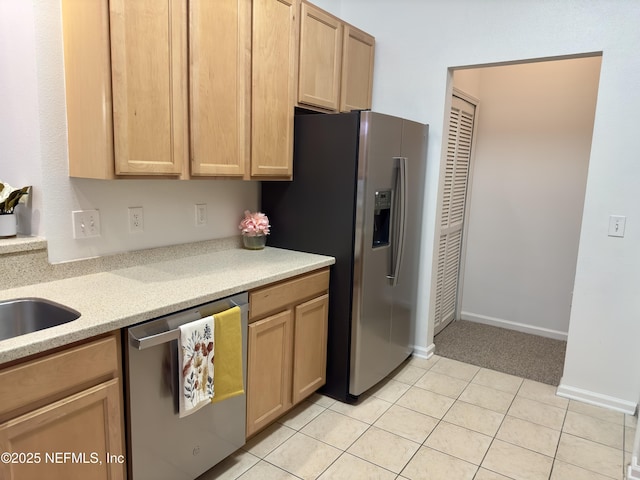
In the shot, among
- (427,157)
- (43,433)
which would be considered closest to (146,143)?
(43,433)

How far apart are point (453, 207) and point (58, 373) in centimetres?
310

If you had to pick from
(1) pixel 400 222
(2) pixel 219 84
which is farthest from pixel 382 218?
(2) pixel 219 84

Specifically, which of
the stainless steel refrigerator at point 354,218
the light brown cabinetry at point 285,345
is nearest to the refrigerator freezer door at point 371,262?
the stainless steel refrigerator at point 354,218

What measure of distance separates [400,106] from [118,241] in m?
2.06

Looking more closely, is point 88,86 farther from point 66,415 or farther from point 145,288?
point 66,415

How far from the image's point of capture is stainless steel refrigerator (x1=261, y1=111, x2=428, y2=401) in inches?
94.8

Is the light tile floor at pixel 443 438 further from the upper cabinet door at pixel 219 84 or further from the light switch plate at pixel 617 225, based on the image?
the upper cabinet door at pixel 219 84

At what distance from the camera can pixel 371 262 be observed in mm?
2527

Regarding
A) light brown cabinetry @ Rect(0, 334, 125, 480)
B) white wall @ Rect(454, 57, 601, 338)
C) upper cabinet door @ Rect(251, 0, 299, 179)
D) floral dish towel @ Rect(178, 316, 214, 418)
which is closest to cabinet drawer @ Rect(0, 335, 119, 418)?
light brown cabinetry @ Rect(0, 334, 125, 480)

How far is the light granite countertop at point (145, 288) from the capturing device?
1318mm

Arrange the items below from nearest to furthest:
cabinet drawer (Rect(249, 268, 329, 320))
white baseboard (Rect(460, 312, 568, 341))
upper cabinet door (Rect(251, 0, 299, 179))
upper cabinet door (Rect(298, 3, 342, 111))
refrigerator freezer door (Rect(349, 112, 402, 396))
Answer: cabinet drawer (Rect(249, 268, 329, 320))
upper cabinet door (Rect(251, 0, 299, 179))
refrigerator freezer door (Rect(349, 112, 402, 396))
upper cabinet door (Rect(298, 3, 342, 111))
white baseboard (Rect(460, 312, 568, 341))

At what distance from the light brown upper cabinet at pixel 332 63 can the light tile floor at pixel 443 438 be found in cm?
179

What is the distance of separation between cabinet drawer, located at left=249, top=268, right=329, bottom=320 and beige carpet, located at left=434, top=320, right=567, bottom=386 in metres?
1.43

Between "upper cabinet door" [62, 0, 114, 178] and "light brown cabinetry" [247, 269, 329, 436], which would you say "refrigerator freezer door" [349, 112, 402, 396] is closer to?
"light brown cabinetry" [247, 269, 329, 436]
